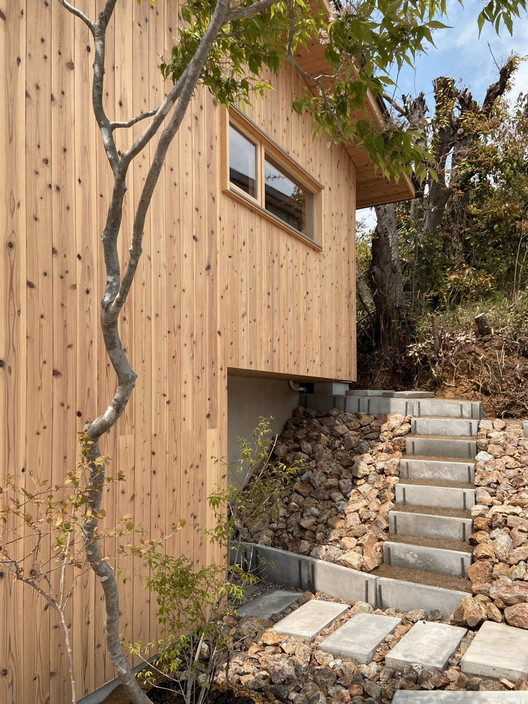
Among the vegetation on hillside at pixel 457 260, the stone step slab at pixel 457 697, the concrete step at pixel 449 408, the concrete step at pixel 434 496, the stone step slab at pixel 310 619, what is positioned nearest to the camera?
the stone step slab at pixel 457 697

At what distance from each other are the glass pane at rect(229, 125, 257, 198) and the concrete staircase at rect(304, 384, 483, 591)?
119 inches

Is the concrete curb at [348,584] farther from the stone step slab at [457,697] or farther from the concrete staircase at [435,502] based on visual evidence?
the stone step slab at [457,697]

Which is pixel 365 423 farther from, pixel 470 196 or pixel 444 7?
pixel 470 196

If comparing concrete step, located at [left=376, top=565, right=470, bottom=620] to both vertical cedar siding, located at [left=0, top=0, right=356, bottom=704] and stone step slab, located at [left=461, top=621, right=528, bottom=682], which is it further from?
vertical cedar siding, located at [left=0, top=0, right=356, bottom=704]

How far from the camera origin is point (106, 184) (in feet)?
9.85

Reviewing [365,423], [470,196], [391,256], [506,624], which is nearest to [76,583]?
[506,624]

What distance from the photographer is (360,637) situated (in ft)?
11.5

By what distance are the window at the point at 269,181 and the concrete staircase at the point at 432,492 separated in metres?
2.31

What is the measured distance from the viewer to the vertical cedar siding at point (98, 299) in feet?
7.96

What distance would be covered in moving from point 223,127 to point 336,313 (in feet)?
9.87

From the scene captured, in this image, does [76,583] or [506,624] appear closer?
[76,583]

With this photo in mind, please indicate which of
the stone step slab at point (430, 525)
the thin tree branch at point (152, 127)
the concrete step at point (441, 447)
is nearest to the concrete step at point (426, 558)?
the stone step slab at point (430, 525)

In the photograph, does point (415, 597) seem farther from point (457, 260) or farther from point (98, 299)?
point (457, 260)

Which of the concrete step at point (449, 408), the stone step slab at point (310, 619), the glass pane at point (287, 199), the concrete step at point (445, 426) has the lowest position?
the stone step slab at point (310, 619)
